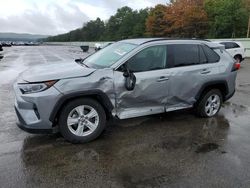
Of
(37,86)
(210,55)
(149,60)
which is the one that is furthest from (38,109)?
(210,55)

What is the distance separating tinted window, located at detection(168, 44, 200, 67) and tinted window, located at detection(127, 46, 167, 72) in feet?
0.61

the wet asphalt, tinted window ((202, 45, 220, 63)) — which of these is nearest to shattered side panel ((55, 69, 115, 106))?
the wet asphalt

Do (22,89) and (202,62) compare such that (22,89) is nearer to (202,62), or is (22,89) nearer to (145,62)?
(145,62)

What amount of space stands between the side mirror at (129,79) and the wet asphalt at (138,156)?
883mm

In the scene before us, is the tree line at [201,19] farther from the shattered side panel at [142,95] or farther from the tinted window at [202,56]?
the shattered side panel at [142,95]

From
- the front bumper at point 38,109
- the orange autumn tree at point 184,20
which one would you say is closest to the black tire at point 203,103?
the front bumper at point 38,109

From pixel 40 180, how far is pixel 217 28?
47.0m

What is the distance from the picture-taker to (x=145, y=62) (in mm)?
5516

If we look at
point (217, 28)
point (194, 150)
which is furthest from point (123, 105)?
point (217, 28)

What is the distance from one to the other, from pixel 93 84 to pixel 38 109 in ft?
3.13

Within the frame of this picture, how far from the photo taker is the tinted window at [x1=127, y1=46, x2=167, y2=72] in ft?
17.6

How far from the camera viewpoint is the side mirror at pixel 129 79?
16.9 feet

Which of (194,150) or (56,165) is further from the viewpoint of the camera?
(194,150)

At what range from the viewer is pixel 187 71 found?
5887 millimetres
